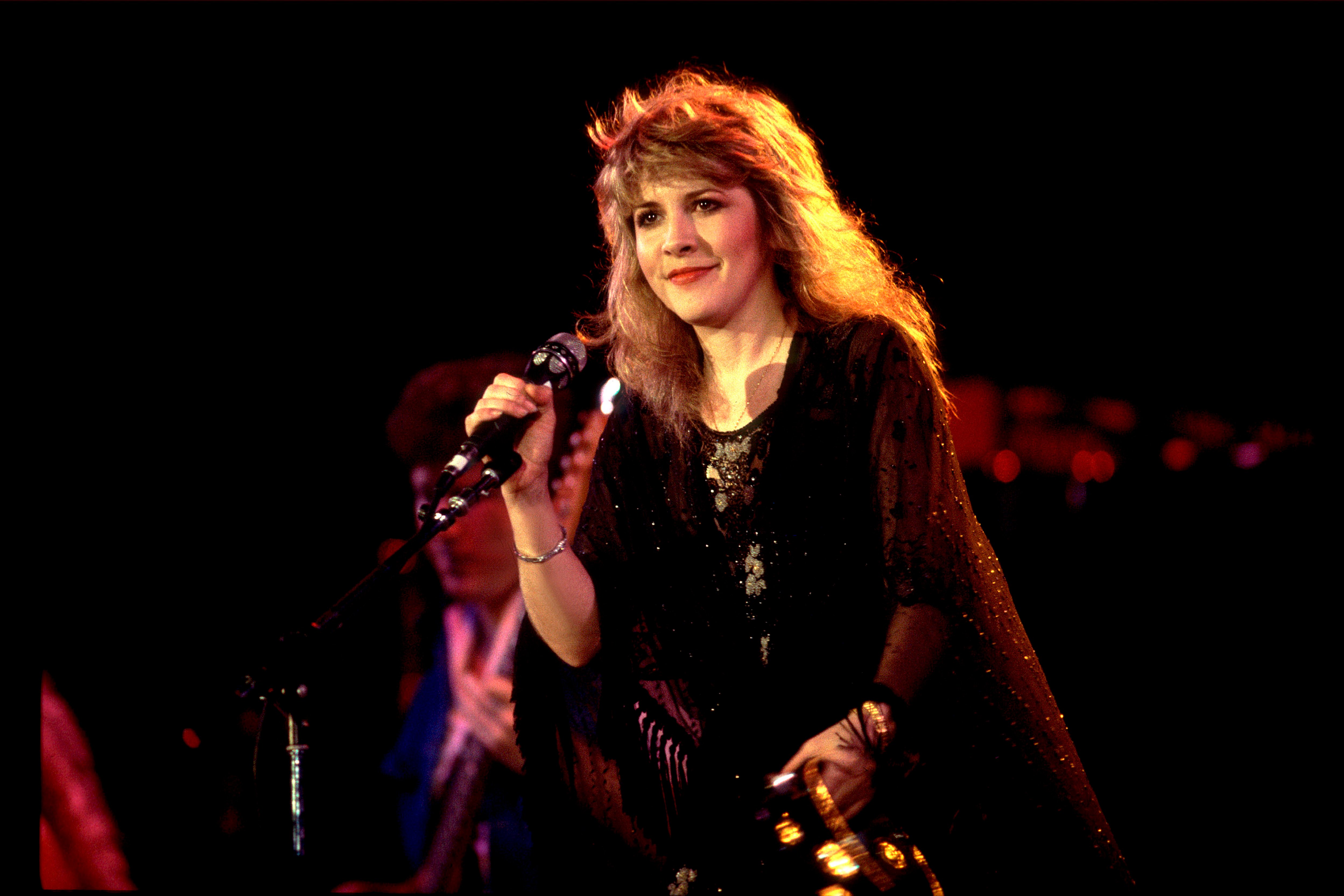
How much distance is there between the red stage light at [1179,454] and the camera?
12.7 ft

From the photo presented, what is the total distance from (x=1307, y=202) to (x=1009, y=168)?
913 mm

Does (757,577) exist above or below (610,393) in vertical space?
below

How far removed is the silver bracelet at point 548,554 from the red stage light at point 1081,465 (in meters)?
3.19

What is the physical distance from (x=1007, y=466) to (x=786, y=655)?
3.16 meters

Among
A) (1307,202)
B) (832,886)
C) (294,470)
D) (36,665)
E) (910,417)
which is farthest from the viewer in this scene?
(294,470)

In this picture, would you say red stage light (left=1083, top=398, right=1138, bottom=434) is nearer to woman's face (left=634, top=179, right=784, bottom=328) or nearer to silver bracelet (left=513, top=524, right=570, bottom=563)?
woman's face (left=634, top=179, right=784, bottom=328)

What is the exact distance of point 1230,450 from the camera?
3809 mm

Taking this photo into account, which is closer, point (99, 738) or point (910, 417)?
point (910, 417)

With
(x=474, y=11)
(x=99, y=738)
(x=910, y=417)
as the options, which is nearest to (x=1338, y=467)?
(x=910, y=417)

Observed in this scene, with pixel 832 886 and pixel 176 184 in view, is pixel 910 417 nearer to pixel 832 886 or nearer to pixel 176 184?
pixel 832 886

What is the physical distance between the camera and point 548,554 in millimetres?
1615

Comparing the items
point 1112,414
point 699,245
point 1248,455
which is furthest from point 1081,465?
point 699,245

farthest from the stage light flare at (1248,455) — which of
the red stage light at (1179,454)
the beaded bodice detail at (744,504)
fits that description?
the beaded bodice detail at (744,504)

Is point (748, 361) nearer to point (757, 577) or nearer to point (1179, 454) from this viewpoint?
point (757, 577)
